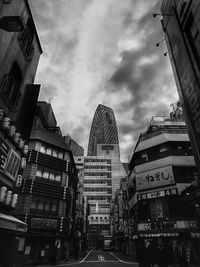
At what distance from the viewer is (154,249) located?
13742mm

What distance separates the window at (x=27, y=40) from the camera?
61.7 ft

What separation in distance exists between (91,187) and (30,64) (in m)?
106

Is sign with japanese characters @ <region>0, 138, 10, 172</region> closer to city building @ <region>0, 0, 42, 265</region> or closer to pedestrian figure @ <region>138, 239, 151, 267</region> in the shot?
city building @ <region>0, 0, 42, 265</region>

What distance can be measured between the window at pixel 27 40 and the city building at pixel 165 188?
24.6 meters

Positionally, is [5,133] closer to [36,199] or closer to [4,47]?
[4,47]

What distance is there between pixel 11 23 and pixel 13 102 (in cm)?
592

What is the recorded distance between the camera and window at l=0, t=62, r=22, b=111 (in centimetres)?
1582

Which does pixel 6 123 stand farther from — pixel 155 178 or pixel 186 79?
pixel 155 178

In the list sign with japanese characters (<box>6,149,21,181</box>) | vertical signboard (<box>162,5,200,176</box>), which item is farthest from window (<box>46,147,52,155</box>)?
vertical signboard (<box>162,5,200,176</box>)

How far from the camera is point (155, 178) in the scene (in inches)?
1389

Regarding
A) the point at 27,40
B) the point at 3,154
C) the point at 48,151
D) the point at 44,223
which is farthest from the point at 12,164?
the point at 48,151

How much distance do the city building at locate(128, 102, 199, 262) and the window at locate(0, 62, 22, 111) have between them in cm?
2324

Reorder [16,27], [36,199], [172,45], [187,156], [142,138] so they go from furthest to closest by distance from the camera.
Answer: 1. [142,138]
2. [187,156]
3. [36,199]
4. [172,45]
5. [16,27]

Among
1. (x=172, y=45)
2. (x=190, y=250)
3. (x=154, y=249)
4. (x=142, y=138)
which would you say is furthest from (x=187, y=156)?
(x=154, y=249)
